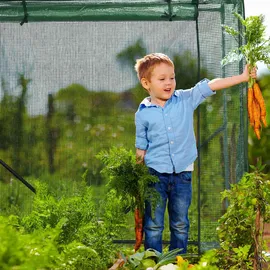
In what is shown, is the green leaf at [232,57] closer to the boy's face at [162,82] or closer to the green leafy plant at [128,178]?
the boy's face at [162,82]

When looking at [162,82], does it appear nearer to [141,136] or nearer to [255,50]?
[141,136]

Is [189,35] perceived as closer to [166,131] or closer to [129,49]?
[129,49]

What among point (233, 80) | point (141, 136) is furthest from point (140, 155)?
point (233, 80)

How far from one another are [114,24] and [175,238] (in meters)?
2.16

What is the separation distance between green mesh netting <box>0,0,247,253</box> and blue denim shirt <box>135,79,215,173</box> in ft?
3.81

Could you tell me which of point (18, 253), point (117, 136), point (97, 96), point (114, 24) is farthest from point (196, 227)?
point (18, 253)

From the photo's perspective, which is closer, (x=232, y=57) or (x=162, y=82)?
(x=232, y=57)

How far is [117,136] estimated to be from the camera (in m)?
6.11

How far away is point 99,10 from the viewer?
611 cm

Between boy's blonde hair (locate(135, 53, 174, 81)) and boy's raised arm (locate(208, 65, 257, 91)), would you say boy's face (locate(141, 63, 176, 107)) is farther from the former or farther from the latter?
boy's raised arm (locate(208, 65, 257, 91))

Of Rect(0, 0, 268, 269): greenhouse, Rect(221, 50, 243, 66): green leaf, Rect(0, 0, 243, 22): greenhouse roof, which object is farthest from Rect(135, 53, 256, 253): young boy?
Rect(0, 0, 243, 22): greenhouse roof

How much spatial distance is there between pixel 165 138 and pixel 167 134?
0.10 ft

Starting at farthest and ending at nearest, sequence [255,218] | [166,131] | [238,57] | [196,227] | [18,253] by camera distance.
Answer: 1. [196,227]
2. [166,131]
3. [238,57]
4. [255,218]
5. [18,253]

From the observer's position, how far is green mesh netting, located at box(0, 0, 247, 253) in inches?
239
